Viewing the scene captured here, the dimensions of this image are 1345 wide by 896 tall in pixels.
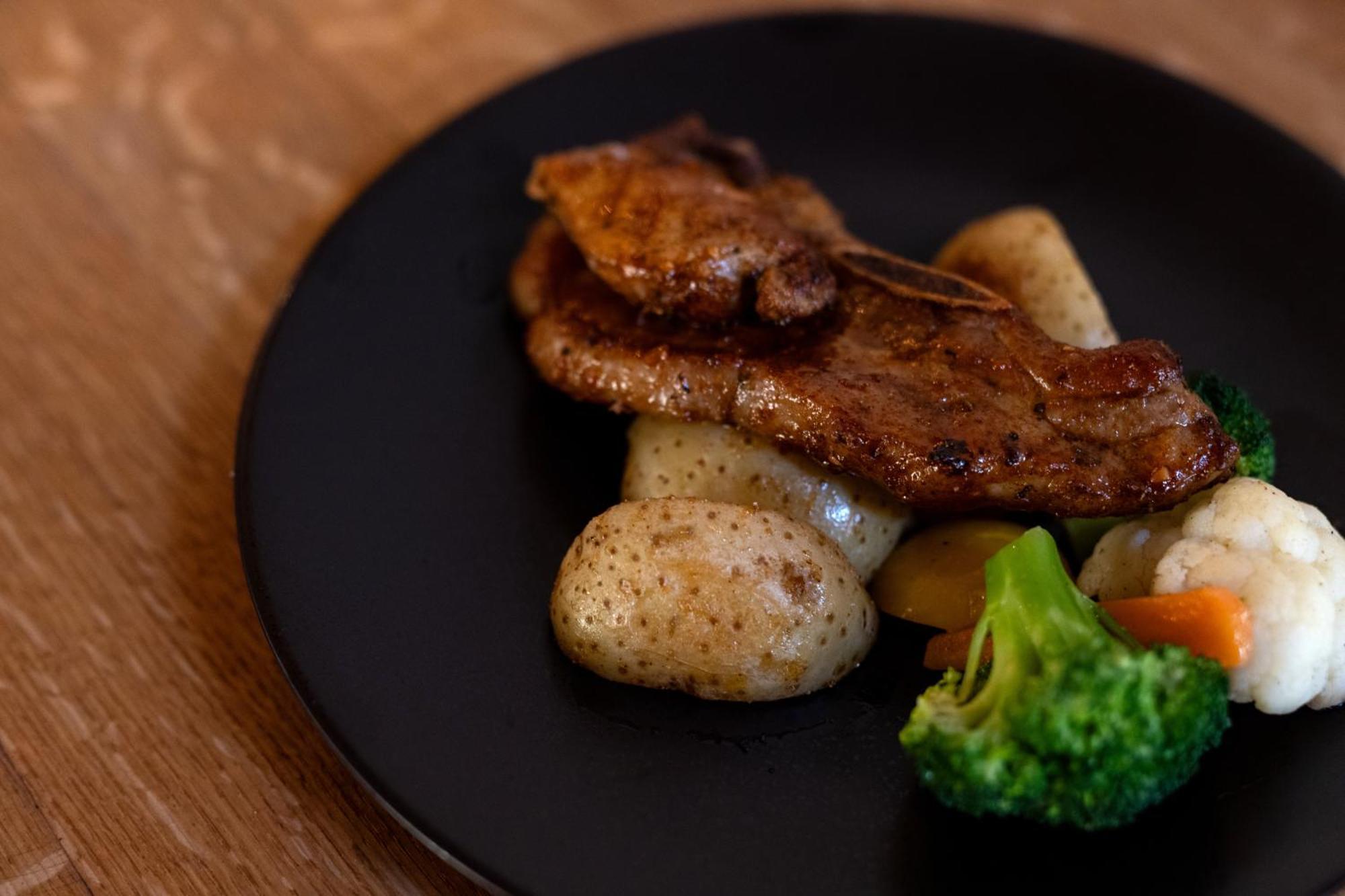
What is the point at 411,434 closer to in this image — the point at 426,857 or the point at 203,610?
the point at 203,610

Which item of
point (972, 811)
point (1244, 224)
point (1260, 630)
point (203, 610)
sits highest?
point (1244, 224)

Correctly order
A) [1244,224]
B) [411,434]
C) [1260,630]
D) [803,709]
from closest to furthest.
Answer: [1260,630], [803,709], [411,434], [1244,224]

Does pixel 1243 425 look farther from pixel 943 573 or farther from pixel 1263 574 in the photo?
pixel 943 573

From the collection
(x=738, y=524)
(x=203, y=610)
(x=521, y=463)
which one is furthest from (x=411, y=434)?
(x=738, y=524)

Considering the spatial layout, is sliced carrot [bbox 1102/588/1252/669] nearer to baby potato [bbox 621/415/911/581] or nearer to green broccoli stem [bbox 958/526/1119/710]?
green broccoli stem [bbox 958/526/1119/710]

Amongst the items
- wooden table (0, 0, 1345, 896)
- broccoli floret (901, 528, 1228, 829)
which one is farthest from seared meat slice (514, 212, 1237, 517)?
wooden table (0, 0, 1345, 896)

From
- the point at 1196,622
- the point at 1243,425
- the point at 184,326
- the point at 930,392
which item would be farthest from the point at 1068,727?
the point at 184,326
